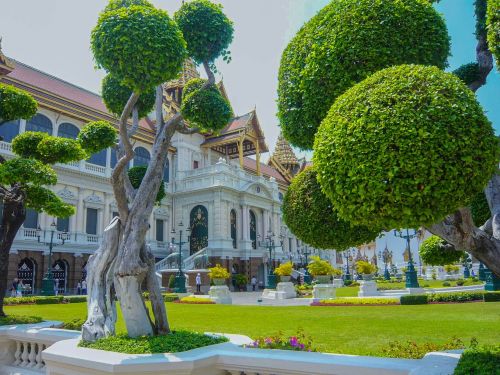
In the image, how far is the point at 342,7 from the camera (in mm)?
5309

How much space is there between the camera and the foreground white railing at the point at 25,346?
619 cm

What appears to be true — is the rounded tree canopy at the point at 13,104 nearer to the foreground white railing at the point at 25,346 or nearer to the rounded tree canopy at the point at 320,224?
the foreground white railing at the point at 25,346

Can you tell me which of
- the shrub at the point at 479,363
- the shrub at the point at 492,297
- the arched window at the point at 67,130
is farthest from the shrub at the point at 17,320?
the arched window at the point at 67,130

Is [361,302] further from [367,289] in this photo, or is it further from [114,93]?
[114,93]

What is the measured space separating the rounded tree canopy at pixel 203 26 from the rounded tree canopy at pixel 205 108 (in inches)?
29.7

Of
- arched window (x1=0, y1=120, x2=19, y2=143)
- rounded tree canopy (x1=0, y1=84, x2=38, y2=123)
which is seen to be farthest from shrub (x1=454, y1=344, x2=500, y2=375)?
arched window (x1=0, y1=120, x2=19, y2=143)

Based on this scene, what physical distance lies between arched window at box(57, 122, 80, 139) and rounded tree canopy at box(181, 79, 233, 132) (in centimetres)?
2438

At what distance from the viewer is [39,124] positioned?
27781 mm

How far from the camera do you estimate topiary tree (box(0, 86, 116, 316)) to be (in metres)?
9.24

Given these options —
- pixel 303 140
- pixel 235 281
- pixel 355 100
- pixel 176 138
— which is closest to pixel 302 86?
pixel 303 140

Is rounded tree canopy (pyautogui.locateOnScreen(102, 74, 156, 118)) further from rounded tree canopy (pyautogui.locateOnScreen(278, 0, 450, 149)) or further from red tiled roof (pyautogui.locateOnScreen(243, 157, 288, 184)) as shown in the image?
red tiled roof (pyautogui.locateOnScreen(243, 157, 288, 184))

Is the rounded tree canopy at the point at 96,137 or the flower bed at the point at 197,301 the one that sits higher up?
the rounded tree canopy at the point at 96,137

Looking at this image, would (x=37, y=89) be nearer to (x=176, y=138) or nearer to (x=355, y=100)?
(x=176, y=138)

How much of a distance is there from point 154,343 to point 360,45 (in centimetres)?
433
